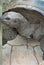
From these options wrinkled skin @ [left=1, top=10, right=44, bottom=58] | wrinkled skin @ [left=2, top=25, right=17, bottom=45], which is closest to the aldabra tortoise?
wrinkled skin @ [left=1, top=10, right=44, bottom=58]

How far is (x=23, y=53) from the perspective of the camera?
1.89m

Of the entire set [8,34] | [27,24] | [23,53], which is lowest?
[23,53]

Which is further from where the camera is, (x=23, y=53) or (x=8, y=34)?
(x=8, y=34)

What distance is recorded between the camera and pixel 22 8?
192 cm

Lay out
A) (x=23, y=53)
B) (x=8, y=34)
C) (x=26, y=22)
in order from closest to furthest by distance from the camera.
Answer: (x=23, y=53), (x=26, y=22), (x=8, y=34)

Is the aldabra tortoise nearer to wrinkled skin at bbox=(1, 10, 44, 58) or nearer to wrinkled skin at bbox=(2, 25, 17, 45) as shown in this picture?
wrinkled skin at bbox=(1, 10, 44, 58)

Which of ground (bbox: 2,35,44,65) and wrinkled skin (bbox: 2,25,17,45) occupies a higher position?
wrinkled skin (bbox: 2,25,17,45)

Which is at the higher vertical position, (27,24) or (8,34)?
(27,24)

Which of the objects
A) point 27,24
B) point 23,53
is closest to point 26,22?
point 27,24

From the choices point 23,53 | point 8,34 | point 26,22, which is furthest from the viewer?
point 8,34

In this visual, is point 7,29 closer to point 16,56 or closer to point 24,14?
point 24,14

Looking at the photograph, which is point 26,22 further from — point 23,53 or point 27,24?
point 23,53

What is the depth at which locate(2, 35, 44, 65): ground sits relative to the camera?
5.71 feet

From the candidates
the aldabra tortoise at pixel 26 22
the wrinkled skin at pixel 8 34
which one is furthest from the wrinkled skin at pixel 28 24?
the wrinkled skin at pixel 8 34
